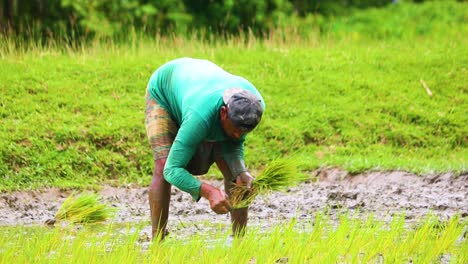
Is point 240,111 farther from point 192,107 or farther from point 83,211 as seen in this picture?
point 83,211

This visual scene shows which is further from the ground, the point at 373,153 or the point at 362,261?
the point at 362,261

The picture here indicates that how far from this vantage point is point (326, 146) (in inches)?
444

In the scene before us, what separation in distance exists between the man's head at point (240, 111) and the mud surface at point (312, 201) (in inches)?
76.3

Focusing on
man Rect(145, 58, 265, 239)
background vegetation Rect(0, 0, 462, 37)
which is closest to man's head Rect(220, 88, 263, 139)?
man Rect(145, 58, 265, 239)

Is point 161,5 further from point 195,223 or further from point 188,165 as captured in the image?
point 188,165

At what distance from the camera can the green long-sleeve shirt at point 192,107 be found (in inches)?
221

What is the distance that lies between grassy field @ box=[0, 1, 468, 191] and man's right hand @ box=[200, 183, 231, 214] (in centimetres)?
351

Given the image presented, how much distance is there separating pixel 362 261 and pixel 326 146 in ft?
18.9

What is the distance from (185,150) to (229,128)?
294mm

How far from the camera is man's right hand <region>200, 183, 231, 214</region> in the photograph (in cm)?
561

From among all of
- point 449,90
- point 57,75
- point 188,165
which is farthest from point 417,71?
point 188,165

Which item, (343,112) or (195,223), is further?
(343,112)

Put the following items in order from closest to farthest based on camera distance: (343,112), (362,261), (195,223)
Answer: (362,261)
(195,223)
(343,112)

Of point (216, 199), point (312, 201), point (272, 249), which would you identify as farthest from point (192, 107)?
point (312, 201)
